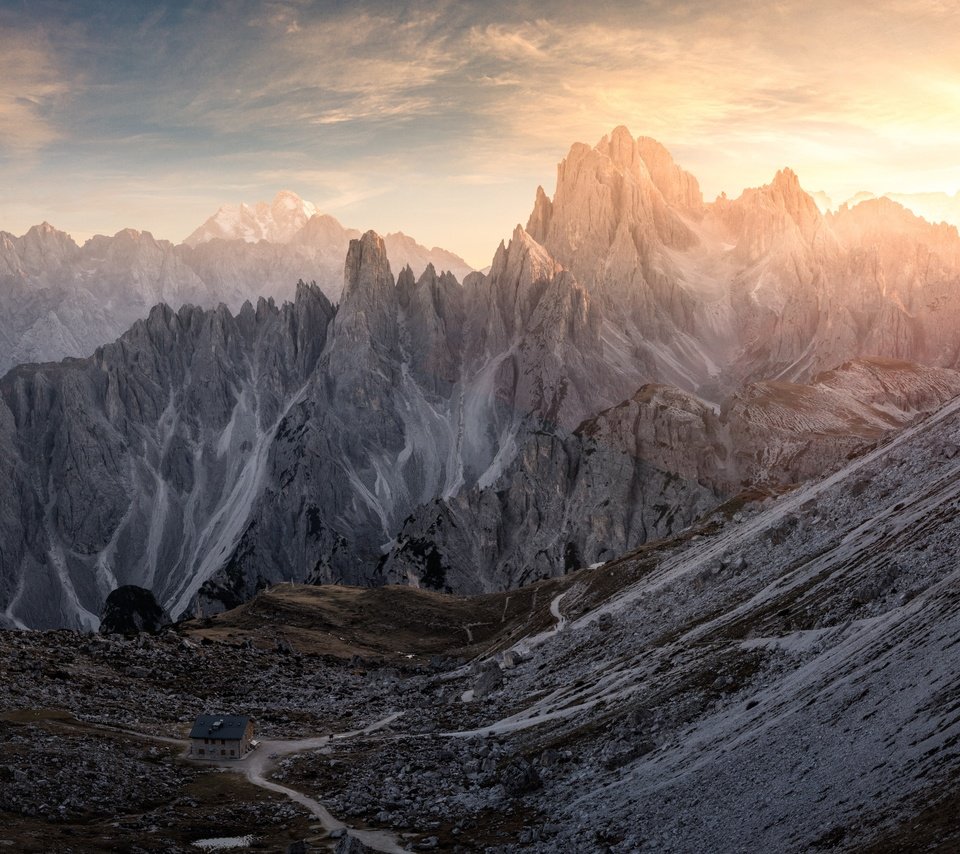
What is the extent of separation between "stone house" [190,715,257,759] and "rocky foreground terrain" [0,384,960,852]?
2.88 metres

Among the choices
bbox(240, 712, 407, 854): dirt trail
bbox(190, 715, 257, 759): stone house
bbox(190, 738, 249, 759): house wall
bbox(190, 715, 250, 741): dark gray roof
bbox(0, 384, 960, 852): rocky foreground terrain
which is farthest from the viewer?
bbox(190, 715, 250, 741): dark gray roof

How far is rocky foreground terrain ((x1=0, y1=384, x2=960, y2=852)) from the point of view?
177ft

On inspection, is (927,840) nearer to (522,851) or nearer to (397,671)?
(522,851)

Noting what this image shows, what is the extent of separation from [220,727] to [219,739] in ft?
5.42

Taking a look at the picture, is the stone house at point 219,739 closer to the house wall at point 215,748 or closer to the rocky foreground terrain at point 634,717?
the house wall at point 215,748

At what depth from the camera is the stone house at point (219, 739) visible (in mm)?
92562

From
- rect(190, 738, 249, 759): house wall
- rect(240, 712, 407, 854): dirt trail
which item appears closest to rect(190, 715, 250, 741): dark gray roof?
rect(190, 738, 249, 759): house wall

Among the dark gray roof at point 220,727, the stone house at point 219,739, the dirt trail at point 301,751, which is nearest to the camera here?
the dirt trail at point 301,751

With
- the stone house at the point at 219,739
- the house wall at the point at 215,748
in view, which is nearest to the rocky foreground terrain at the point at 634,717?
the house wall at the point at 215,748

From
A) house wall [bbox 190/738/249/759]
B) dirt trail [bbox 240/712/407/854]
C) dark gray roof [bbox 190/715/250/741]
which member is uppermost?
dark gray roof [bbox 190/715/250/741]

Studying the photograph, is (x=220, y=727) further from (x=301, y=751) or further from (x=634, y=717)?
(x=634, y=717)

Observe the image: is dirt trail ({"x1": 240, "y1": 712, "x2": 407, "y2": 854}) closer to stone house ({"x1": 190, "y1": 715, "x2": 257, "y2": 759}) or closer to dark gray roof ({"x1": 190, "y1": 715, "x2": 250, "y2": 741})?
stone house ({"x1": 190, "y1": 715, "x2": 257, "y2": 759})

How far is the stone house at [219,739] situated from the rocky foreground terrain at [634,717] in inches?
114

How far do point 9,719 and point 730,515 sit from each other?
103m
